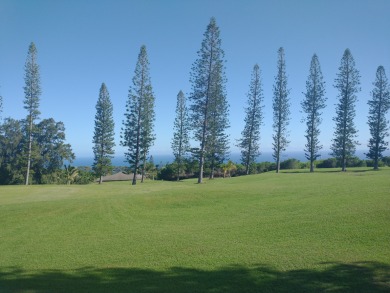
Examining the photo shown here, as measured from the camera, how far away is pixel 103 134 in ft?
130

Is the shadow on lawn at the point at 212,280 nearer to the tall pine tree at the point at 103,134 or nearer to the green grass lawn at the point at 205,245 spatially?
the green grass lawn at the point at 205,245

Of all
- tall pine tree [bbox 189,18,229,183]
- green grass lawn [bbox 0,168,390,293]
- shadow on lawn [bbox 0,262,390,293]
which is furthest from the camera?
tall pine tree [bbox 189,18,229,183]

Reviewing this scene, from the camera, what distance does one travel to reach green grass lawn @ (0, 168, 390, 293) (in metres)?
5.44

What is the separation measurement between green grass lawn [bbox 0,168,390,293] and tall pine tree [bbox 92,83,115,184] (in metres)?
27.7

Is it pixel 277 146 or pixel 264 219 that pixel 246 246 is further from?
pixel 277 146

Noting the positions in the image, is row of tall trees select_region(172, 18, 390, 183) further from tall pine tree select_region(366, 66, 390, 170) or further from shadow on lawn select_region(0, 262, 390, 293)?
shadow on lawn select_region(0, 262, 390, 293)

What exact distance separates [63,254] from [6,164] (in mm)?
37056

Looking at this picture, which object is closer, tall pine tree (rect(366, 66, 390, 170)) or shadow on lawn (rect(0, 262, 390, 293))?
shadow on lawn (rect(0, 262, 390, 293))

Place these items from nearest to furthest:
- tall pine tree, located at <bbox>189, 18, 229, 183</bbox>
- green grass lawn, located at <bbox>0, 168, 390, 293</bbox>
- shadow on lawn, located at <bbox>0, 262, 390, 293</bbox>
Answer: shadow on lawn, located at <bbox>0, 262, 390, 293</bbox> → green grass lawn, located at <bbox>0, 168, 390, 293</bbox> → tall pine tree, located at <bbox>189, 18, 229, 183</bbox>

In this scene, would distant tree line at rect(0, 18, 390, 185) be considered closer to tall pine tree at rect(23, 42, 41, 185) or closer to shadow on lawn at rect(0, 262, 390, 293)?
tall pine tree at rect(23, 42, 41, 185)

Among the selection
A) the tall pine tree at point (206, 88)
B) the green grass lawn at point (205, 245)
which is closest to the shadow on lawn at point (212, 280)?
the green grass lawn at point (205, 245)

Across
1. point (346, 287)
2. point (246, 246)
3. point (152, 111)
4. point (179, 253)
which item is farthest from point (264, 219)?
point (152, 111)

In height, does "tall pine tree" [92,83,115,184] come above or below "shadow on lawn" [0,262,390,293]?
above

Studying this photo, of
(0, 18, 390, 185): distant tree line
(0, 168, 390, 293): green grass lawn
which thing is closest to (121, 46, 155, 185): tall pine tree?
(0, 18, 390, 185): distant tree line
